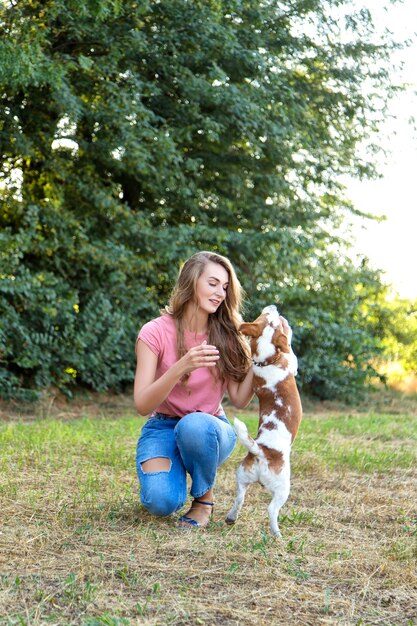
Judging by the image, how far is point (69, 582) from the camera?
3061 millimetres

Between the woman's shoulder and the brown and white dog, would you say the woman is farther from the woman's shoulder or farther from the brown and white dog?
the brown and white dog

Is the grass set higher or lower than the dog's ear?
lower

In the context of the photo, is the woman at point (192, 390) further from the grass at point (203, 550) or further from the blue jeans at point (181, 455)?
the grass at point (203, 550)

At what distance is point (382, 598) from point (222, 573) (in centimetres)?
63

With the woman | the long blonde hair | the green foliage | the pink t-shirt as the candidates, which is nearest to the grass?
the woman

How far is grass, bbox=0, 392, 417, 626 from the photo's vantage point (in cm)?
288

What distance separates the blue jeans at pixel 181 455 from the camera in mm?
4004

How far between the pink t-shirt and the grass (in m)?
0.59

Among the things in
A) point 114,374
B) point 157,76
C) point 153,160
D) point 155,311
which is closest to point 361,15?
point 157,76

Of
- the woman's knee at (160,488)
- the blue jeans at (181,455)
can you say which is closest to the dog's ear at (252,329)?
the blue jeans at (181,455)

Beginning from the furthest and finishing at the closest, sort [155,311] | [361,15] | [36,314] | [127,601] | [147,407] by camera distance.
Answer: [361,15] < [155,311] < [36,314] < [147,407] < [127,601]

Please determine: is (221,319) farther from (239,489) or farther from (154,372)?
(239,489)

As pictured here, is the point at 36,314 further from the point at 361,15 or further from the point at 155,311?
the point at 361,15

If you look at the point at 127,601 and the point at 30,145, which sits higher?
the point at 30,145
